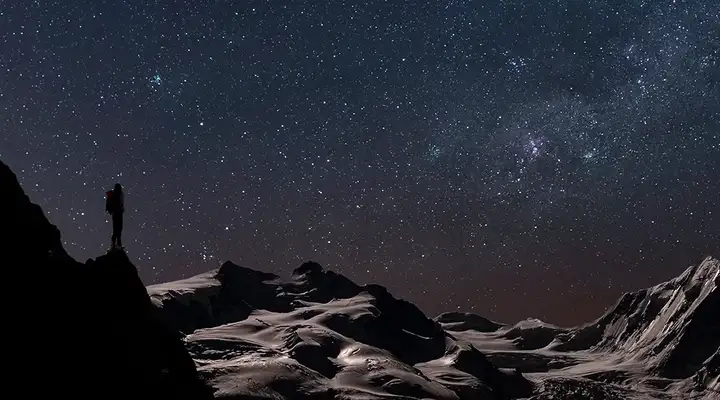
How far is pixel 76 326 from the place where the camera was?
77.3 feet

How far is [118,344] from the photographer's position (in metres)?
25.2

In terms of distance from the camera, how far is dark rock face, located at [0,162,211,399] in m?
20.8

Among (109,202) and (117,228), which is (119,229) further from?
(109,202)

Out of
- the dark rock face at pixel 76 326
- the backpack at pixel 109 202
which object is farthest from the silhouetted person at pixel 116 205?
the dark rock face at pixel 76 326

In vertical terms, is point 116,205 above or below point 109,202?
below

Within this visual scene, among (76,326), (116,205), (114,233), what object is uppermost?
(116,205)

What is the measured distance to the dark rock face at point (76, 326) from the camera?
68.4ft

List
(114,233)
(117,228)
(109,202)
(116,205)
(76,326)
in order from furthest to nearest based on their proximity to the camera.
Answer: (114,233)
(117,228)
(116,205)
(109,202)
(76,326)

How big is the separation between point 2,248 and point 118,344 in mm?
5759

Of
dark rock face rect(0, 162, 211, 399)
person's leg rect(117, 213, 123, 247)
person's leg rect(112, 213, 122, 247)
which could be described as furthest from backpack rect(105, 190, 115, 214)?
dark rock face rect(0, 162, 211, 399)

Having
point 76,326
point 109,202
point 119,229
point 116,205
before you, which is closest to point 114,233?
point 119,229

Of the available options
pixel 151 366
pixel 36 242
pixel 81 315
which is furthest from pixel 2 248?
pixel 151 366

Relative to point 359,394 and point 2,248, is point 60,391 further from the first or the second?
point 359,394

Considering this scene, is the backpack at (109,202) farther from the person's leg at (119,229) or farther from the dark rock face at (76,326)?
the dark rock face at (76,326)
